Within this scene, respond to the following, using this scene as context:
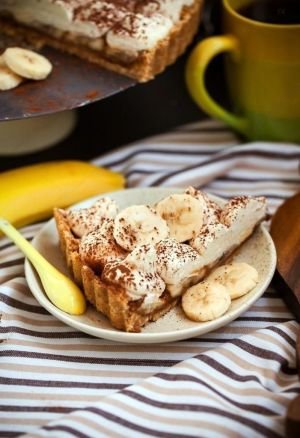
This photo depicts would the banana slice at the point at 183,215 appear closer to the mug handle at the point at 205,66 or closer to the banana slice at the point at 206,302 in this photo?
the banana slice at the point at 206,302

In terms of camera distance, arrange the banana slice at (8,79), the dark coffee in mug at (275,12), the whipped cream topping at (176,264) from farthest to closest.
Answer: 1. the dark coffee in mug at (275,12)
2. the banana slice at (8,79)
3. the whipped cream topping at (176,264)

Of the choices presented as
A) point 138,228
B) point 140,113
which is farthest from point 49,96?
point 140,113

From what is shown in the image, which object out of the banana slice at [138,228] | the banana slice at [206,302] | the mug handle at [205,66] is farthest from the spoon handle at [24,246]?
the mug handle at [205,66]

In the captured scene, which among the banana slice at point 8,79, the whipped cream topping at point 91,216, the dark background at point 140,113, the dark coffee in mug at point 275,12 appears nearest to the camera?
the whipped cream topping at point 91,216

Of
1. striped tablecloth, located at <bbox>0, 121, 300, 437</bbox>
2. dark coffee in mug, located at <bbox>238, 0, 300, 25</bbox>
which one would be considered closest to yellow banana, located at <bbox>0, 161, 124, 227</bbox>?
striped tablecloth, located at <bbox>0, 121, 300, 437</bbox>

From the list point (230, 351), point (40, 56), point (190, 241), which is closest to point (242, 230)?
point (190, 241)

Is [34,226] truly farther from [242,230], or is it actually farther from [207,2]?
[207,2]
